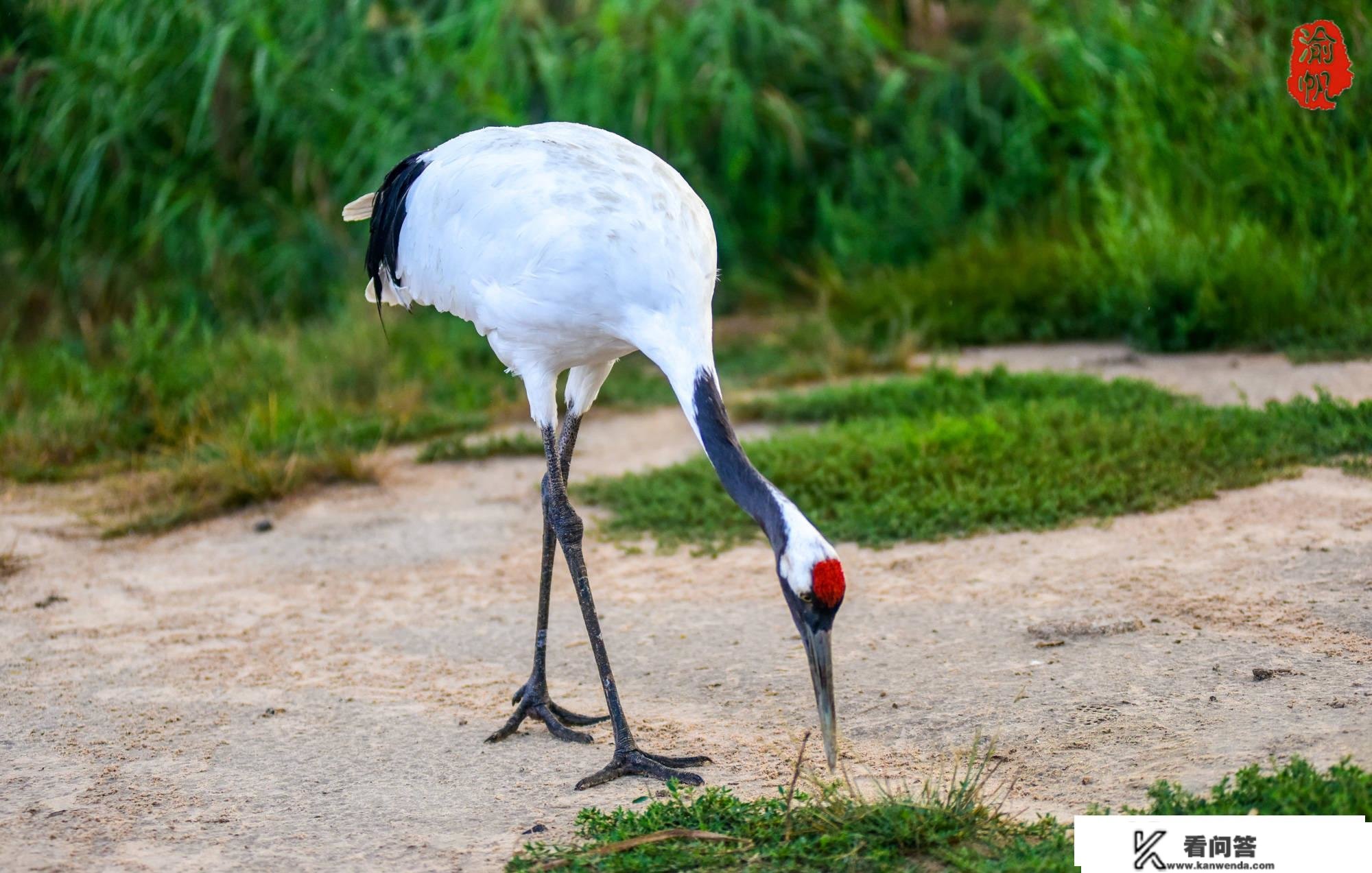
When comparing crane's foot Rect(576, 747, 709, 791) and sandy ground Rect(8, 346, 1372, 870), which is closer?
sandy ground Rect(8, 346, 1372, 870)

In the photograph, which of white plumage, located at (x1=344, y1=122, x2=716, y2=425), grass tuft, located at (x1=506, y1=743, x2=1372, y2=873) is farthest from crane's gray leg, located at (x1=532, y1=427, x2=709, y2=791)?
grass tuft, located at (x1=506, y1=743, x2=1372, y2=873)

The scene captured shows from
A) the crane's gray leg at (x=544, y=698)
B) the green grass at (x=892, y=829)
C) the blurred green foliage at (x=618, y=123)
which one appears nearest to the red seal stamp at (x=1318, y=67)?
the blurred green foliage at (x=618, y=123)

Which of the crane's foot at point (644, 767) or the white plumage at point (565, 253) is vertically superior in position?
the white plumage at point (565, 253)

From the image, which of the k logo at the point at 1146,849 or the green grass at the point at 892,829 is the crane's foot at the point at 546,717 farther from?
the k logo at the point at 1146,849

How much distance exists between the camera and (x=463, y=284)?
4508 mm

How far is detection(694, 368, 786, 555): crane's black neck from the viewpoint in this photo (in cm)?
349

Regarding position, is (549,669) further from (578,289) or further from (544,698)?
(578,289)

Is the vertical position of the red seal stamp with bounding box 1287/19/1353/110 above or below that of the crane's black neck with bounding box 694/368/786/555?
above

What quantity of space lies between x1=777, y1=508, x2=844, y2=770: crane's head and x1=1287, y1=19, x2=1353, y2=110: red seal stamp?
557 centimetres

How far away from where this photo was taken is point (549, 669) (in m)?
4.64

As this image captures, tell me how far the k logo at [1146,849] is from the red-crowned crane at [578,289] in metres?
0.72

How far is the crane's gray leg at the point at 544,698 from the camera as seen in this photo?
409 centimetres

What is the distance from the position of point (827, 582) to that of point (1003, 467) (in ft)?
8.71

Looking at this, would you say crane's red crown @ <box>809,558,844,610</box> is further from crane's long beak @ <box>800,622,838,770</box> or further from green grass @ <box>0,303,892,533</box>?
green grass @ <box>0,303,892,533</box>
